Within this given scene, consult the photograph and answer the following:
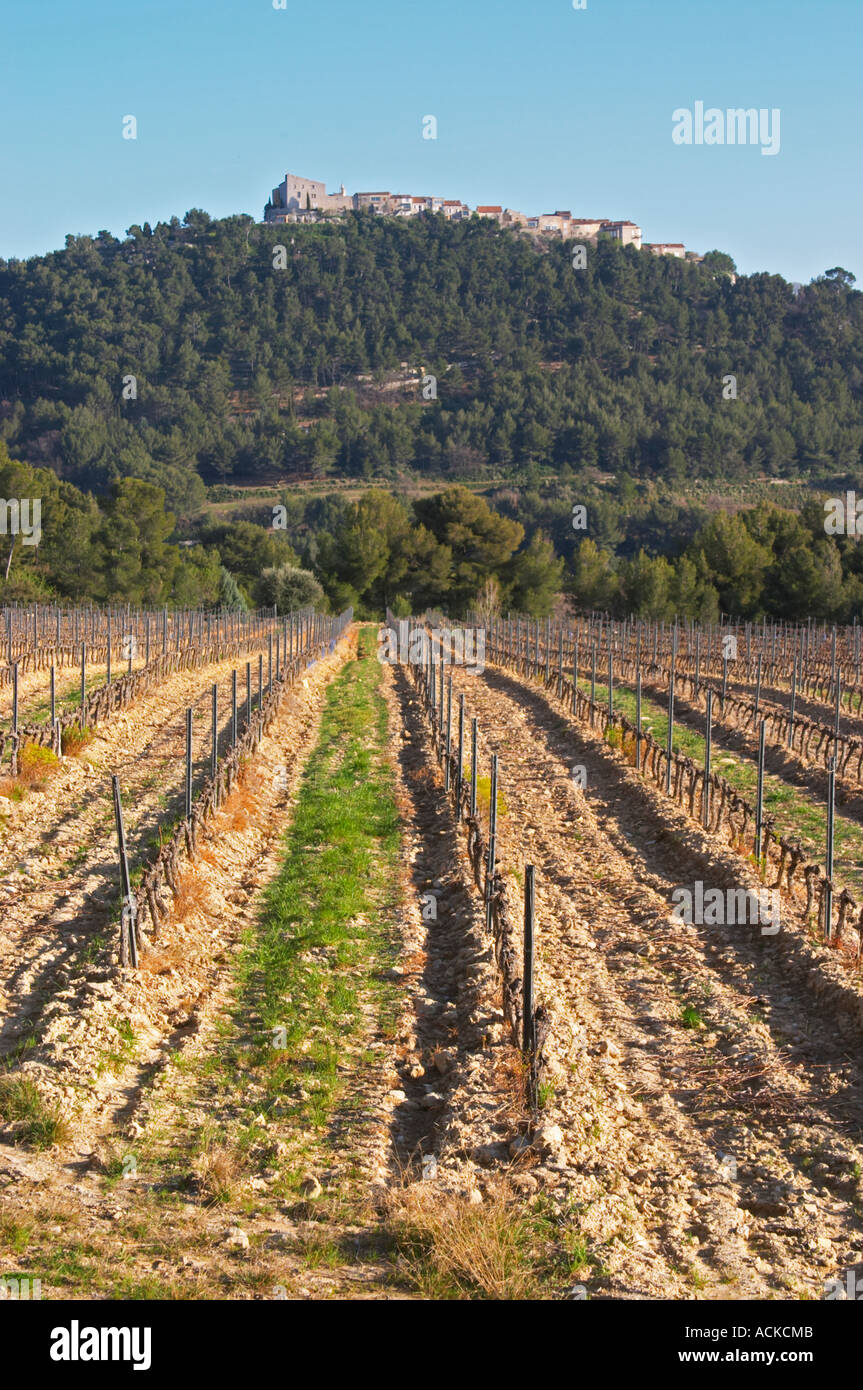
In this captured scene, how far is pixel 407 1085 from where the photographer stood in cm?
643

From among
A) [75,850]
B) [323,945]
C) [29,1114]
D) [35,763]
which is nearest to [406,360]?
[35,763]

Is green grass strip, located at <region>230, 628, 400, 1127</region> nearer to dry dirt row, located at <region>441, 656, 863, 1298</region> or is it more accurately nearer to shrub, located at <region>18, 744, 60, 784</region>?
dry dirt row, located at <region>441, 656, 863, 1298</region>

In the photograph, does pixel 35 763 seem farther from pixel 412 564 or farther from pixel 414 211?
pixel 414 211

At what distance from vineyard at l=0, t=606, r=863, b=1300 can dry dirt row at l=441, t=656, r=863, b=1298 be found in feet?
0.07

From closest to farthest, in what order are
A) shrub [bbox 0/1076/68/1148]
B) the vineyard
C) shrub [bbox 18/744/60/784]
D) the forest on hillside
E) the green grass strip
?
the vineyard < shrub [bbox 0/1076/68/1148] < the green grass strip < shrub [bbox 18/744/60/784] < the forest on hillside

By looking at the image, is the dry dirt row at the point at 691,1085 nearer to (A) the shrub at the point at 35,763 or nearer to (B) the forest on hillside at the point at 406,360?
(A) the shrub at the point at 35,763

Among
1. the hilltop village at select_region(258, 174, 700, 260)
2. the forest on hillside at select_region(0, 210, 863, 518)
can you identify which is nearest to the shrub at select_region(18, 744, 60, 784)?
the forest on hillside at select_region(0, 210, 863, 518)

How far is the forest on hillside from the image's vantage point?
9544 cm

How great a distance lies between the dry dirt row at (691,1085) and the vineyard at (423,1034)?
2cm

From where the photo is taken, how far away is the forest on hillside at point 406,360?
3757 inches

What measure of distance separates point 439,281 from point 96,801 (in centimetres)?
13039

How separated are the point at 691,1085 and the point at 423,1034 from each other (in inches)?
61.5
